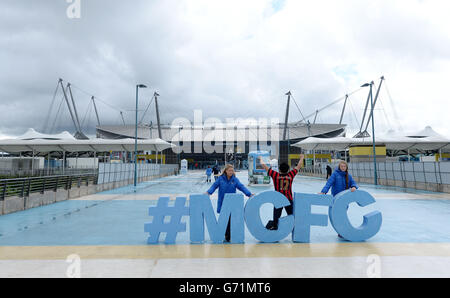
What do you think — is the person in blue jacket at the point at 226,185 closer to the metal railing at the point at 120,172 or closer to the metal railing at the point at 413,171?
the metal railing at the point at 120,172

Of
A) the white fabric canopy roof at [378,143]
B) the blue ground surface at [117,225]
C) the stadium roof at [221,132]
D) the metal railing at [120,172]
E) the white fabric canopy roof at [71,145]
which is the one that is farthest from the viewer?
the stadium roof at [221,132]

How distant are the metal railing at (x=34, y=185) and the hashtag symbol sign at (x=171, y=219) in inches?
252

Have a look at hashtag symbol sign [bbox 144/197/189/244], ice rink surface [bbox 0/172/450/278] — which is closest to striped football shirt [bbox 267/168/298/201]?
ice rink surface [bbox 0/172/450/278]

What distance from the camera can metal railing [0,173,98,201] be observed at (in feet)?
31.5

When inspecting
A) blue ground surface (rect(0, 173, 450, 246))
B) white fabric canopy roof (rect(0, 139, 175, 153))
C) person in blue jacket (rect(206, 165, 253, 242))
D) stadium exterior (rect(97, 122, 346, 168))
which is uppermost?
stadium exterior (rect(97, 122, 346, 168))

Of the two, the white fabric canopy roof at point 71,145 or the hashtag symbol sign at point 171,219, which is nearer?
the hashtag symbol sign at point 171,219

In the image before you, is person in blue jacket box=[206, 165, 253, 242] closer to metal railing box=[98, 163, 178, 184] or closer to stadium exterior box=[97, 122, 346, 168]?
metal railing box=[98, 163, 178, 184]

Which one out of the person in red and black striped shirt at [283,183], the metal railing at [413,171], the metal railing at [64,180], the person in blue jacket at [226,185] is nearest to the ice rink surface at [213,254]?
the person in red and black striped shirt at [283,183]

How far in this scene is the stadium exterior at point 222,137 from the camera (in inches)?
3401

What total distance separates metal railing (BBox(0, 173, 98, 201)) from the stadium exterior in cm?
7023

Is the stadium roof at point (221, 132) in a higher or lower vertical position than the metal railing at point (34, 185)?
higher

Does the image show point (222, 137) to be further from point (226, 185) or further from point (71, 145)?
point (226, 185)

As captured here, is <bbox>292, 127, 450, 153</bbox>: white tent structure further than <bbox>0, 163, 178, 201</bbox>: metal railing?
Yes
